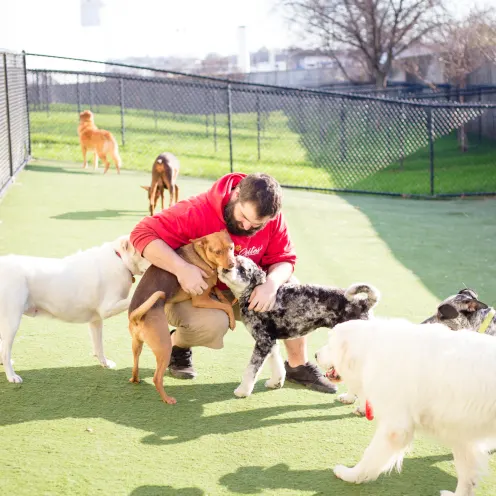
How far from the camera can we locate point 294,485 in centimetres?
303

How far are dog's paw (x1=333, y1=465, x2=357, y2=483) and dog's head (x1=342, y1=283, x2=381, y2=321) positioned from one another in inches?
35.0

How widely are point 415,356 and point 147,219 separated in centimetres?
180

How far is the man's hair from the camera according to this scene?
140 inches

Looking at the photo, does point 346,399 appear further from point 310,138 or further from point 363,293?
point 310,138

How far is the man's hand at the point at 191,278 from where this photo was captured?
3.80 metres

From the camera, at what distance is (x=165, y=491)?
2.94 metres

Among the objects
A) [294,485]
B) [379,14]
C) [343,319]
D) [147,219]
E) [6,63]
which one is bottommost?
[294,485]

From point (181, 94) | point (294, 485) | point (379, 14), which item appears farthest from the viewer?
point (181, 94)

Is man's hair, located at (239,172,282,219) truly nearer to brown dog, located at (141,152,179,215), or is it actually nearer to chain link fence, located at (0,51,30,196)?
brown dog, located at (141,152,179,215)

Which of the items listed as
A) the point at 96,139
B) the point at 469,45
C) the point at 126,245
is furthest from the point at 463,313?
the point at 469,45

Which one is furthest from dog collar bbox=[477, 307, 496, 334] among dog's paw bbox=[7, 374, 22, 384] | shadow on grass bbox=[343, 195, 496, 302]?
dog's paw bbox=[7, 374, 22, 384]

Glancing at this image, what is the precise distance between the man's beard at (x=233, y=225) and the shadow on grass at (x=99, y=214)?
4.97 metres

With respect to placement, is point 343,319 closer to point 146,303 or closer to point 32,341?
point 146,303

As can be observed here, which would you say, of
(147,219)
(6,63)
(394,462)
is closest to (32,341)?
(147,219)
